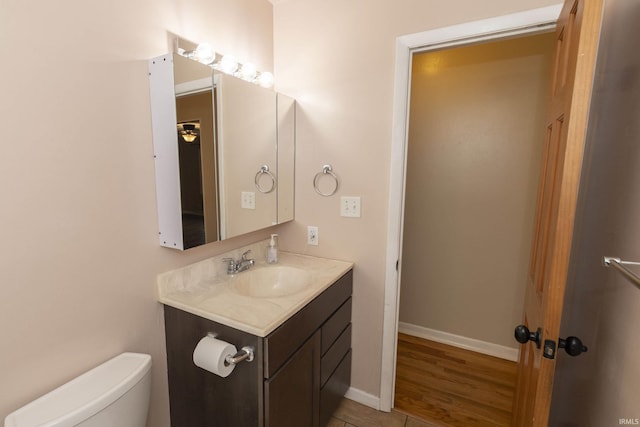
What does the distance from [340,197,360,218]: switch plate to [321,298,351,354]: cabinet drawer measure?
0.51 m

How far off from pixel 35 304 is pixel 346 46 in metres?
1.74

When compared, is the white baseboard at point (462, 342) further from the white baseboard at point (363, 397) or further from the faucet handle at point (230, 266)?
the faucet handle at point (230, 266)

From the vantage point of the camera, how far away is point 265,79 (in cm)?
175

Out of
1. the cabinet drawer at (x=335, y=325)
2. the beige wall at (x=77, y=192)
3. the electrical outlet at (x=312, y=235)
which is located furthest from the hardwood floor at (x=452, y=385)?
the beige wall at (x=77, y=192)

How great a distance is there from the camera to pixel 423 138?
2.45 m

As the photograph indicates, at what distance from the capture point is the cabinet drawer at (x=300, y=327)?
43.7 inches

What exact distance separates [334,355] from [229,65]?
5.20 feet

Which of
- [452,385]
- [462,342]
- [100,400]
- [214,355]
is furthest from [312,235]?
[462,342]

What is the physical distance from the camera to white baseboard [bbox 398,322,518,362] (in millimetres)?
2342

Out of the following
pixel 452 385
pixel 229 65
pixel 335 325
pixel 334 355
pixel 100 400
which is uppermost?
pixel 229 65

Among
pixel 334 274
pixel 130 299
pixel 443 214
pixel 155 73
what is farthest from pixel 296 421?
pixel 443 214

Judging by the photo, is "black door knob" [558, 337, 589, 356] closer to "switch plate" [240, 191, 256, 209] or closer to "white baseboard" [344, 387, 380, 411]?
"white baseboard" [344, 387, 380, 411]

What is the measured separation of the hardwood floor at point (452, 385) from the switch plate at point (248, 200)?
152 cm

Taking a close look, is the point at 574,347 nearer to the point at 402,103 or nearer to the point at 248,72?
the point at 402,103
